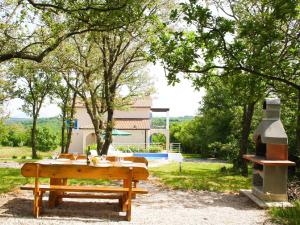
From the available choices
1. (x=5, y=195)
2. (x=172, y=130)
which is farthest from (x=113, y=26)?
(x=172, y=130)

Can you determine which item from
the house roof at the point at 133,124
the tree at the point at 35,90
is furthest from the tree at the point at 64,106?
the house roof at the point at 133,124

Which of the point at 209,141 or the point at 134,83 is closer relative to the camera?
the point at 134,83

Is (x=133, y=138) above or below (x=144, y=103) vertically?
below

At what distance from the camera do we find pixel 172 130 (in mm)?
63812

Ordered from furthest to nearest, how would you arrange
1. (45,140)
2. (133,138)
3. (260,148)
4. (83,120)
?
(83,120) < (45,140) < (133,138) < (260,148)

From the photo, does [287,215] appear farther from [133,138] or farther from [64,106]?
[133,138]

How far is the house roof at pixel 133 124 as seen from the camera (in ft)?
151

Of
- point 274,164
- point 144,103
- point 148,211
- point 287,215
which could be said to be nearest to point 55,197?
point 148,211

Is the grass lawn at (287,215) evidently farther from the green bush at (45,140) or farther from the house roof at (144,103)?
the green bush at (45,140)

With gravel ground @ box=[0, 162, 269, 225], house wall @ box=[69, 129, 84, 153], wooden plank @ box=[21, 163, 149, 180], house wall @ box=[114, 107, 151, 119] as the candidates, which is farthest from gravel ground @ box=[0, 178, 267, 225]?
house wall @ box=[114, 107, 151, 119]

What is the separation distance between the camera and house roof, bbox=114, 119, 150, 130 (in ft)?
151

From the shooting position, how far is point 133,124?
47.1m

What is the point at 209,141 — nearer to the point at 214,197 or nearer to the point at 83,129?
the point at 83,129

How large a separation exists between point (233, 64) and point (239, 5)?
293 inches
